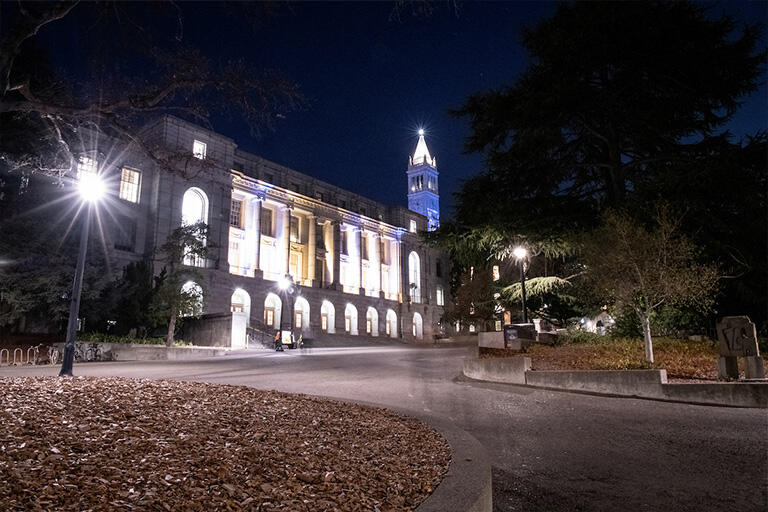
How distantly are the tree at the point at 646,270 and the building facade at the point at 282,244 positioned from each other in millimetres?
21600

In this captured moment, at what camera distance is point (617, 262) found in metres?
14.2

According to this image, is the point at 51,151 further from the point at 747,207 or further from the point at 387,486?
the point at 747,207

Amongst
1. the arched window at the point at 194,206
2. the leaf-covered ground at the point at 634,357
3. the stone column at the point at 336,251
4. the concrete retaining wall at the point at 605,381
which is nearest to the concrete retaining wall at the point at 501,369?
the concrete retaining wall at the point at 605,381

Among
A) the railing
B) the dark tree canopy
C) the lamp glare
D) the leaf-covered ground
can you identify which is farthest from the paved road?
the railing

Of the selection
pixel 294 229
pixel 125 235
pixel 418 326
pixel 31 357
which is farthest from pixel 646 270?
pixel 418 326

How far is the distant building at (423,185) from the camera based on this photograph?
92188mm

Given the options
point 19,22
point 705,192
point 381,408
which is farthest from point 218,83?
point 705,192

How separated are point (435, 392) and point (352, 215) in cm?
5379

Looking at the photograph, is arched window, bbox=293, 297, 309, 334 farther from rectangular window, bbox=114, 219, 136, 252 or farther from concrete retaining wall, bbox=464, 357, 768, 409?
concrete retaining wall, bbox=464, 357, 768, 409

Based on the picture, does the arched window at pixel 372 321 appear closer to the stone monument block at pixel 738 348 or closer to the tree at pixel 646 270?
the tree at pixel 646 270

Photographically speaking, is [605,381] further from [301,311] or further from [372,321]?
[372,321]

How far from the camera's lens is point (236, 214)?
5081cm

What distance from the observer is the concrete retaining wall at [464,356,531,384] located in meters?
12.8

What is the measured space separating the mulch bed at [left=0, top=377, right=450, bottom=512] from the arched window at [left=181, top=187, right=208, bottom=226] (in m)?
40.1
